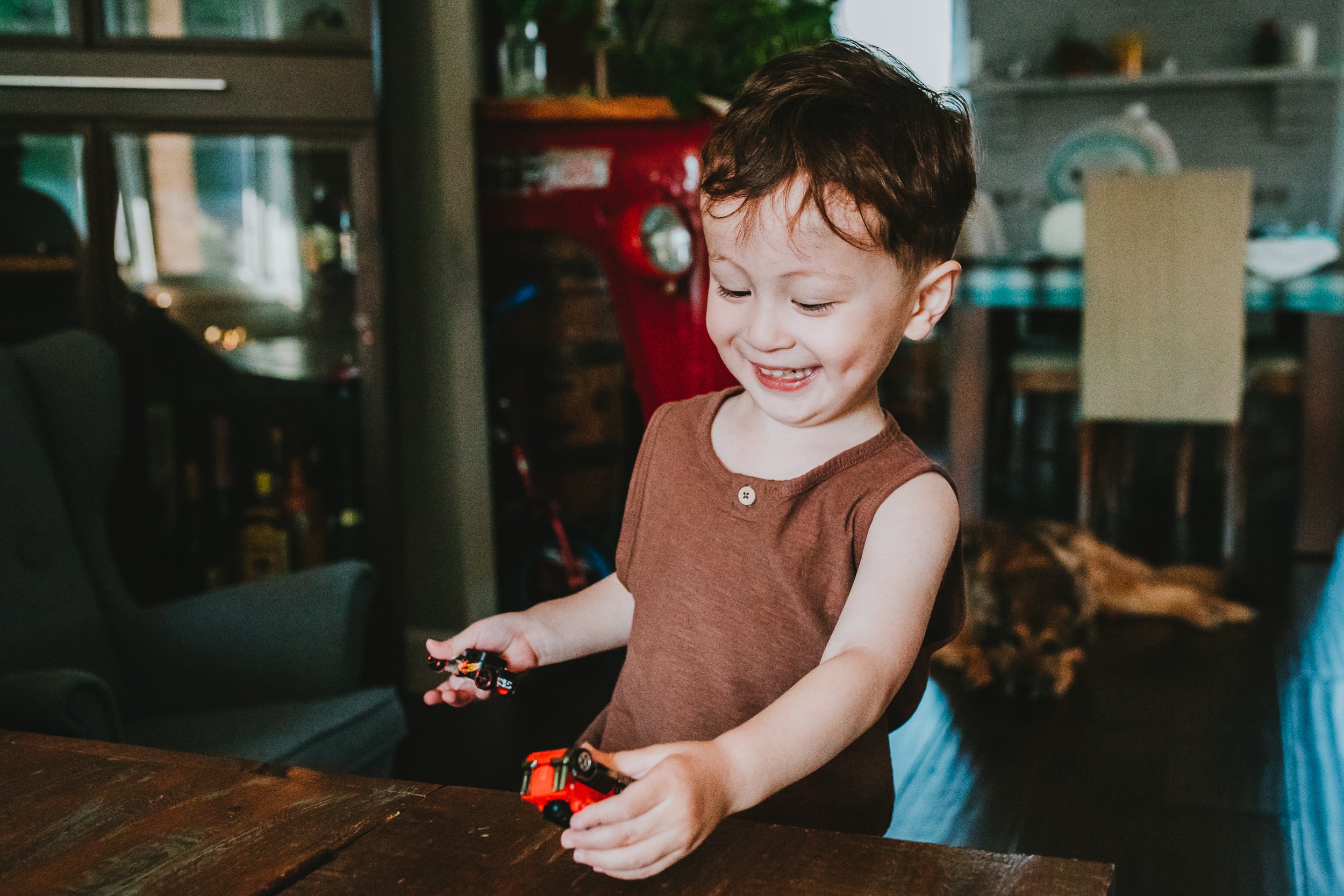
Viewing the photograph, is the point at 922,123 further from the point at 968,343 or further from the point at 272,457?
the point at 968,343

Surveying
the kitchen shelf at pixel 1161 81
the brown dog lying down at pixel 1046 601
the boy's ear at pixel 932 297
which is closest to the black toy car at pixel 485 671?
the boy's ear at pixel 932 297

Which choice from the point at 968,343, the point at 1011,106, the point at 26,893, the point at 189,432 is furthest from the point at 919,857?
the point at 1011,106

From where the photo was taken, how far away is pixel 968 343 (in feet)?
12.1

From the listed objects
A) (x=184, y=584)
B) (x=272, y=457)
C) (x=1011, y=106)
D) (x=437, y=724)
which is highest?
(x=1011, y=106)

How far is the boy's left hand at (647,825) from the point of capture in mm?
514

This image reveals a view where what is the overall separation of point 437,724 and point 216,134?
3.89ft

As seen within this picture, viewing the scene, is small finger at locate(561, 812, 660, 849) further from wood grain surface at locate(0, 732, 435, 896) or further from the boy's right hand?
the boy's right hand

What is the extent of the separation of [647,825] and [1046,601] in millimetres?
2202

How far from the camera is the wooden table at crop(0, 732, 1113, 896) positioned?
0.53 metres

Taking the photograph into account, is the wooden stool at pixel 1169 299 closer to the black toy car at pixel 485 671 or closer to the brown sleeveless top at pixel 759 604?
the brown sleeveless top at pixel 759 604

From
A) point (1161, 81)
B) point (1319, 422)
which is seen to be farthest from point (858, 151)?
point (1161, 81)

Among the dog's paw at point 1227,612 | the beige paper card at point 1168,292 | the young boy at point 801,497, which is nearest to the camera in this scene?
the young boy at point 801,497

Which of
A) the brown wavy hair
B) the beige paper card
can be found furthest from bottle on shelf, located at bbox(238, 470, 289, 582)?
the beige paper card

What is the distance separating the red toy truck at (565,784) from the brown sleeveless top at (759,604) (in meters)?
0.28
